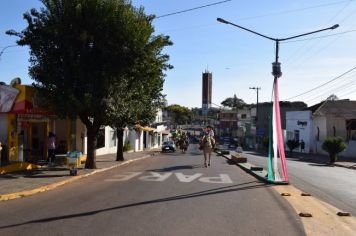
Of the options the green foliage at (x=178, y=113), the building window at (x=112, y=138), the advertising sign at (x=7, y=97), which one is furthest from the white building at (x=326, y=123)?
the green foliage at (x=178, y=113)

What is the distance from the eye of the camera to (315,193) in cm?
1667

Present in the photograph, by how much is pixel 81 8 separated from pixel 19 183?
8203 millimetres

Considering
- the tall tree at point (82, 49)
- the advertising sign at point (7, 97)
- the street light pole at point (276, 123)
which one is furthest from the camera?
the advertising sign at point (7, 97)

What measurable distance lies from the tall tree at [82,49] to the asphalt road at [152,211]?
18.3 ft

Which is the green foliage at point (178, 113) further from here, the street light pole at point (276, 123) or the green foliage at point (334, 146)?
the street light pole at point (276, 123)

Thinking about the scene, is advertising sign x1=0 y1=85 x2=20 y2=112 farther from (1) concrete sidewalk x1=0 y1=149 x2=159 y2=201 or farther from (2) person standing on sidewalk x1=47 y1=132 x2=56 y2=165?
(1) concrete sidewalk x1=0 y1=149 x2=159 y2=201

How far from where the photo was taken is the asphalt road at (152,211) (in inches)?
372

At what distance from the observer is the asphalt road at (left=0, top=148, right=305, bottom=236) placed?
9438 mm

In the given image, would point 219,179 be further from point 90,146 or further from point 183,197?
point 90,146

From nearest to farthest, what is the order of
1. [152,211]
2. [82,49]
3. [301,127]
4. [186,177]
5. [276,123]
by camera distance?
1. [152,211]
2. [276,123]
3. [186,177]
4. [82,49]
5. [301,127]

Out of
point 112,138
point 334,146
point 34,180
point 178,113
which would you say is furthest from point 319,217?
point 178,113

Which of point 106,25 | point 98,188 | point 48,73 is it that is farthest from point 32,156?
point 98,188

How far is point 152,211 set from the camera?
11.4 m

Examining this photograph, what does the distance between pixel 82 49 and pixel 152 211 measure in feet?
40.3
